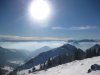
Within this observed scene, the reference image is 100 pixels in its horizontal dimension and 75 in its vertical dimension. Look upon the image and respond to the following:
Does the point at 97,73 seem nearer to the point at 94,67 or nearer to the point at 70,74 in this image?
Answer: the point at 94,67

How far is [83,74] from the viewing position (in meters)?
45.7

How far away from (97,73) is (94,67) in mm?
4545

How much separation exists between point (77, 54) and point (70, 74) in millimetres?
83647

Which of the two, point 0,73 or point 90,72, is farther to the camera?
point 0,73

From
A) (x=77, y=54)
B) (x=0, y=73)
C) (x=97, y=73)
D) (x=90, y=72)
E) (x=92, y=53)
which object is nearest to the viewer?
(x=97, y=73)

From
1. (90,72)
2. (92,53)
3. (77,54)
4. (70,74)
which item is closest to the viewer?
(90,72)

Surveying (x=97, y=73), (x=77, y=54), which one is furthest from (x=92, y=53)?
(x=97, y=73)

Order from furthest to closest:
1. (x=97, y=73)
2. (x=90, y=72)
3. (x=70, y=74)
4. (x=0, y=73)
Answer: (x=0, y=73) < (x=70, y=74) < (x=90, y=72) < (x=97, y=73)

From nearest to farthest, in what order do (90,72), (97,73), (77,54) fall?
(97,73) < (90,72) < (77,54)

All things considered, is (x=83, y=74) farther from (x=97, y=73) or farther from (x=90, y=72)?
(x=97, y=73)

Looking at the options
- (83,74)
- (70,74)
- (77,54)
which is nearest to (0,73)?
(77,54)

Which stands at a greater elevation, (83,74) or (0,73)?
(83,74)

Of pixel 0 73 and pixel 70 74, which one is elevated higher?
pixel 70 74

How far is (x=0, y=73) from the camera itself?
115 m
